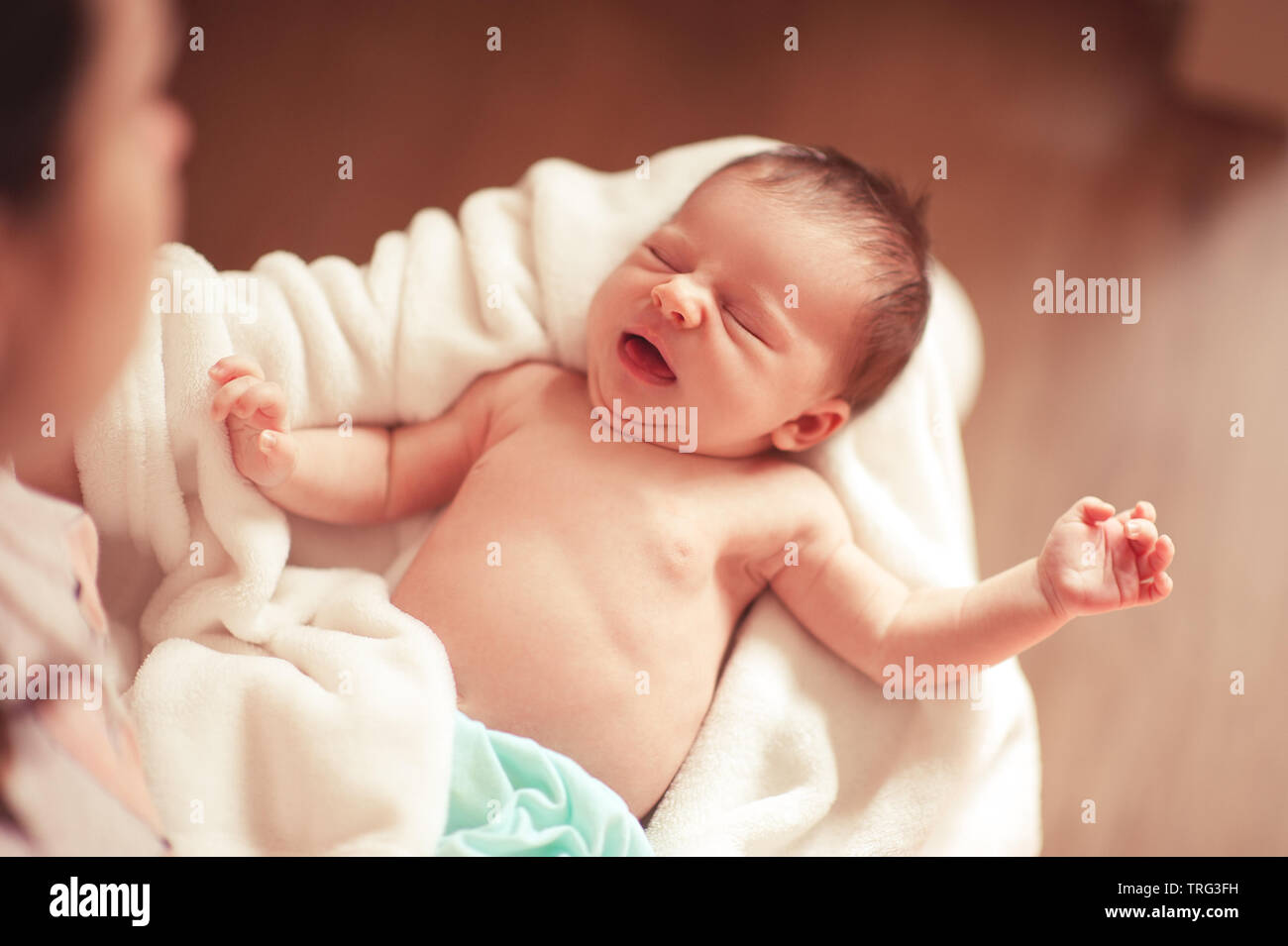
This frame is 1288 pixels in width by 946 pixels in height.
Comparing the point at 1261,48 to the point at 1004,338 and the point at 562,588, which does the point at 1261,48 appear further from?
the point at 562,588

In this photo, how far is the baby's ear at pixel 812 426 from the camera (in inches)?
37.9

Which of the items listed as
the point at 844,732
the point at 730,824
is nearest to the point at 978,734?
the point at 844,732

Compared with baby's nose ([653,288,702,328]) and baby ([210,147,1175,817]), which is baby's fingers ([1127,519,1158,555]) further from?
baby's nose ([653,288,702,328])

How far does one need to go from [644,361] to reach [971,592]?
0.35m

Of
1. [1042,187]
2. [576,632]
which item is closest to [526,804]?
[576,632]

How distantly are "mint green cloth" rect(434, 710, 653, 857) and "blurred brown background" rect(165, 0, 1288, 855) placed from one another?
605 mm

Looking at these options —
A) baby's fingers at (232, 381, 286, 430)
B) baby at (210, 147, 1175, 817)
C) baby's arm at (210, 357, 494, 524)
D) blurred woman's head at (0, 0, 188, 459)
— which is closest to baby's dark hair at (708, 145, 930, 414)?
baby at (210, 147, 1175, 817)

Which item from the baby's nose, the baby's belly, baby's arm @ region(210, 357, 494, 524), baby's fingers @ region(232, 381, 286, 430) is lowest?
the baby's belly

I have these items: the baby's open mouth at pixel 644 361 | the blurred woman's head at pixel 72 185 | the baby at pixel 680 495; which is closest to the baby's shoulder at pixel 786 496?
the baby at pixel 680 495

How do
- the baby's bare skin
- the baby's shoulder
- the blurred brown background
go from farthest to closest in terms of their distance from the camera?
the blurred brown background, the baby's shoulder, the baby's bare skin

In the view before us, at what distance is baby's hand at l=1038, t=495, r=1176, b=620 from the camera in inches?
32.6

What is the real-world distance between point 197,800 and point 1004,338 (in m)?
1.19

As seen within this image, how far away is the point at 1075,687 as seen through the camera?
1.25 meters

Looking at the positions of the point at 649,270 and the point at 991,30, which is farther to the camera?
the point at 991,30
